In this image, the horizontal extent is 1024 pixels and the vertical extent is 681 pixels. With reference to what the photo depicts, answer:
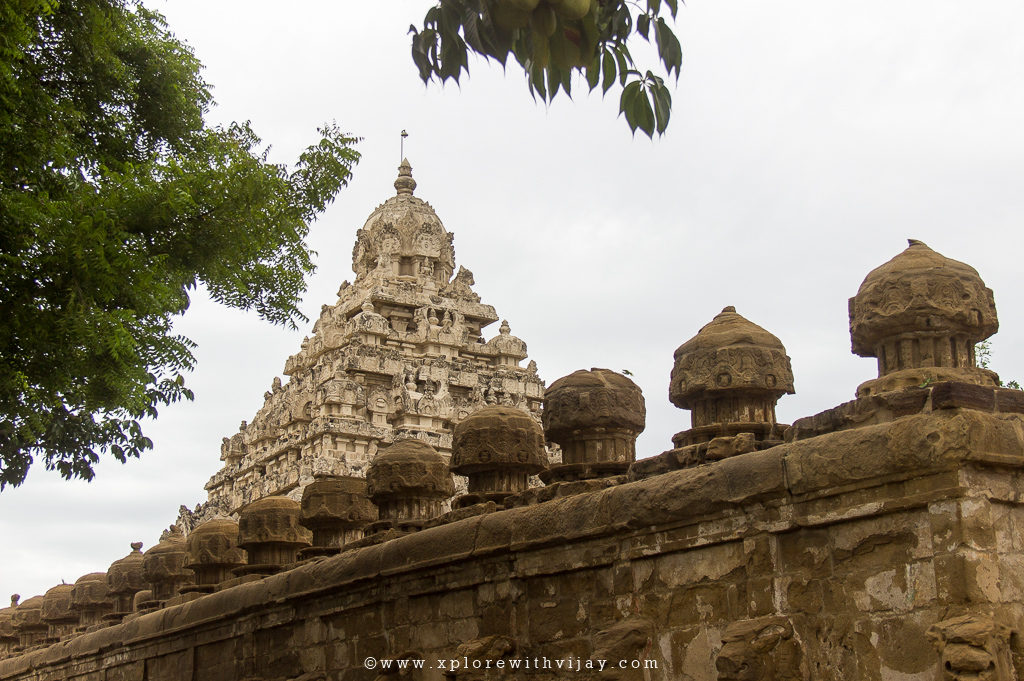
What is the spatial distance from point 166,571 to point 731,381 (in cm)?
929

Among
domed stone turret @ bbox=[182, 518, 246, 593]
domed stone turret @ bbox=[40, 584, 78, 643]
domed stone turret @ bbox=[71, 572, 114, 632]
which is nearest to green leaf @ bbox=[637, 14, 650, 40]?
domed stone turret @ bbox=[182, 518, 246, 593]

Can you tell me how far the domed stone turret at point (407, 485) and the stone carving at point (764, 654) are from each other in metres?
4.27

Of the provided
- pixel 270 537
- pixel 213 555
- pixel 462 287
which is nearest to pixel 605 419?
pixel 270 537

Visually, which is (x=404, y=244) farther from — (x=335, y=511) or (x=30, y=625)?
(x=335, y=511)

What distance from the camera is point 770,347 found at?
7656 millimetres

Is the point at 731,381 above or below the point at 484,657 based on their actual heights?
above

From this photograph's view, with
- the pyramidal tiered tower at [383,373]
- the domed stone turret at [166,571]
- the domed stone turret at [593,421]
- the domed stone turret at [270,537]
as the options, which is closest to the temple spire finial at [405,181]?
the pyramidal tiered tower at [383,373]

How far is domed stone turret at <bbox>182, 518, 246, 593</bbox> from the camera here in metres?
13.3

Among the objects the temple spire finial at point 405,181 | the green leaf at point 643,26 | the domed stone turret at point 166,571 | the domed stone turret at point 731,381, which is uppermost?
the temple spire finial at point 405,181

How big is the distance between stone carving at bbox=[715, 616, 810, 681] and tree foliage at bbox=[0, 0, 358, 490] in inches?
143

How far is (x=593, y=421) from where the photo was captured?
28.2ft

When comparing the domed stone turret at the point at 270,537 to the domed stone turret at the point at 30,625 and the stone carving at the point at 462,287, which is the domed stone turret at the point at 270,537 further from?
the stone carving at the point at 462,287

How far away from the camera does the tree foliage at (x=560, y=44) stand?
3.94 meters

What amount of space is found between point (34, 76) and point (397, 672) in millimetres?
4678
